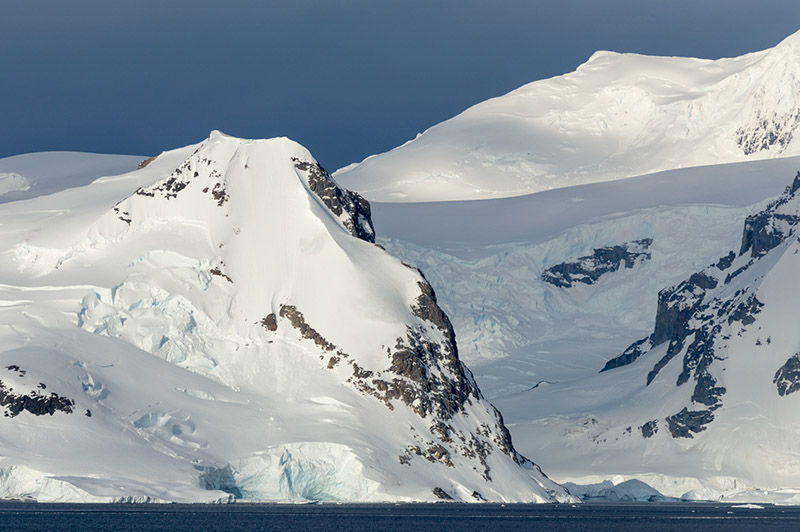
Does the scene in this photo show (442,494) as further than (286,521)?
Yes

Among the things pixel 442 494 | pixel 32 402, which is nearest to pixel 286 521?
pixel 442 494

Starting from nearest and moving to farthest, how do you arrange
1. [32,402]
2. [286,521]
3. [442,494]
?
[286,521], [32,402], [442,494]

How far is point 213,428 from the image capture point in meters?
194

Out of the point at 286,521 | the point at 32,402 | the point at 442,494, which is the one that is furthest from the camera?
the point at 442,494

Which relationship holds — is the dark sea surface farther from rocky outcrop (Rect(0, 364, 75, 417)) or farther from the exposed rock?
rocky outcrop (Rect(0, 364, 75, 417))

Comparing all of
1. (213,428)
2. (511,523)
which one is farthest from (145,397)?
(511,523)

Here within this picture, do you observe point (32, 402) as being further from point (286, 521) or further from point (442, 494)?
point (442, 494)

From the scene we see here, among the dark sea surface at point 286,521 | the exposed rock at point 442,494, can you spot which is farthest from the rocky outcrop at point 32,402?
the exposed rock at point 442,494

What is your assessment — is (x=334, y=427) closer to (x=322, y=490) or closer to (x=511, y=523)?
(x=322, y=490)

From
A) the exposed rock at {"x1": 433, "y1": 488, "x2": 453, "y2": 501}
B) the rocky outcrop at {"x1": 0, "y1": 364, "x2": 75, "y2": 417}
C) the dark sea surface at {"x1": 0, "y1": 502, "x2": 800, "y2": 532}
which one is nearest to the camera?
the dark sea surface at {"x1": 0, "y1": 502, "x2": 800, "y2": 532}

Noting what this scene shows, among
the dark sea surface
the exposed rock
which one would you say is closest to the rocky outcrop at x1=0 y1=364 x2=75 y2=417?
the dark sea surface

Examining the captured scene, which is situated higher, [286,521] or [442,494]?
[442,494]

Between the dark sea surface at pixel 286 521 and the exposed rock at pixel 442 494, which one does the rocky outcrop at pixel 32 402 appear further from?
the exposed rock at pixel 442 494

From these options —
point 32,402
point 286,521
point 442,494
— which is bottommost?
point 286,521
